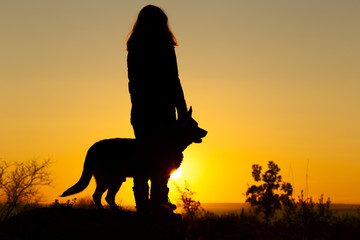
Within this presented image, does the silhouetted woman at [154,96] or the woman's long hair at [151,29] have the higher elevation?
the woman's long hair at [151,29]

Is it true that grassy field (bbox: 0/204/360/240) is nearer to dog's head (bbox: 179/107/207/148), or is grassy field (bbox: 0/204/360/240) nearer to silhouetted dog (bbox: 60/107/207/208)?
silhouetted dog (bbox: 60/107/207/208)

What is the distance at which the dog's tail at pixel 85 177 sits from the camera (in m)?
7.39

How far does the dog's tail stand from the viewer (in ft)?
24.2

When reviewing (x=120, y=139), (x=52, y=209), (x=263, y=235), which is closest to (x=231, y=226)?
(x=263, y=235)

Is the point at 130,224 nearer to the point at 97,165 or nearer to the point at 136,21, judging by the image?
the point at 97,165

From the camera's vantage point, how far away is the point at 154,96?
655cm

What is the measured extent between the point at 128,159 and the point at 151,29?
215 cm

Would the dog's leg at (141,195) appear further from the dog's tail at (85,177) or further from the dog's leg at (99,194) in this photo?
the dog's tail at (85,177)

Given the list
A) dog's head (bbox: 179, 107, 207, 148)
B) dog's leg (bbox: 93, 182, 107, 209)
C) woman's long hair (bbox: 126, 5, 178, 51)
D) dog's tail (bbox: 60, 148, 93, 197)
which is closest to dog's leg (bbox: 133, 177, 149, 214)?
dog's head (bbox: 179, 107, 207, 148)

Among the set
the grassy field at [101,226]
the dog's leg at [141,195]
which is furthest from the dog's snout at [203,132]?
the grassy field at [101,226]

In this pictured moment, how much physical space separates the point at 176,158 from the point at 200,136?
491mm

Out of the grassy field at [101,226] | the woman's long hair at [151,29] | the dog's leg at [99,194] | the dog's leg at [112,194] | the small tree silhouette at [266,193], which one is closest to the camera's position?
the grassy field at [101,226]

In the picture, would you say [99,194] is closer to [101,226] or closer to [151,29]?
[101,226]

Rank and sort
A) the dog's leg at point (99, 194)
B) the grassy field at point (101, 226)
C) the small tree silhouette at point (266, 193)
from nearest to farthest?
the grassy field at point (101, 226)
the dog's leg at point (99, 194)
the small tree silhouette at point (266, 193)
